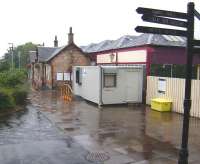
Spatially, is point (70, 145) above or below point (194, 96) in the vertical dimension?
below

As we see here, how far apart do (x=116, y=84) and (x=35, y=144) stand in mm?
10319

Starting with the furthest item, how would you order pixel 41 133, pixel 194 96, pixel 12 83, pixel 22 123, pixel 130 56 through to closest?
1. pixel 130 56
2. pixel 12 83
3. pixel 194 96
4. pixel 22 123
5. pixel 41 133

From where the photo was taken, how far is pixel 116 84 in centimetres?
2034

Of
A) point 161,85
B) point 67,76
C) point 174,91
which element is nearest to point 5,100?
point 161,85

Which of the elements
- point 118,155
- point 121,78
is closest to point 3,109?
point 121,78

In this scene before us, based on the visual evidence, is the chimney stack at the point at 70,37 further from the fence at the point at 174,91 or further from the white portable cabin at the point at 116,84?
the fence at the point at 174,91

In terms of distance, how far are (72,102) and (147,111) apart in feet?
21.2

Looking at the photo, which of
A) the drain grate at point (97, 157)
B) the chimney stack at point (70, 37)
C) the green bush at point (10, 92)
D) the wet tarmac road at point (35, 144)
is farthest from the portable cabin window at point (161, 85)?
the chimney stack at point (70, 37)

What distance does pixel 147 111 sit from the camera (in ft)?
59.9

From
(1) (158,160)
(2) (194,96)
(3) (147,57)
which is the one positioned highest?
(3) (147,57)

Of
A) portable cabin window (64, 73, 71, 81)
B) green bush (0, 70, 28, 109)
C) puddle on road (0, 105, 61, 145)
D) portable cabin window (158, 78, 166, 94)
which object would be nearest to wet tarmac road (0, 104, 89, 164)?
puddle on road (0, 105, 61, 145)

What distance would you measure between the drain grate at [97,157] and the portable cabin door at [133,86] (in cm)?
1118

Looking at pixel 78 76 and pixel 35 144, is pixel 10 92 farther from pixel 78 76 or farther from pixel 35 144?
pixel 35 144

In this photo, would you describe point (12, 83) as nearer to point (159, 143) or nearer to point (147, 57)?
point (147, 57)
